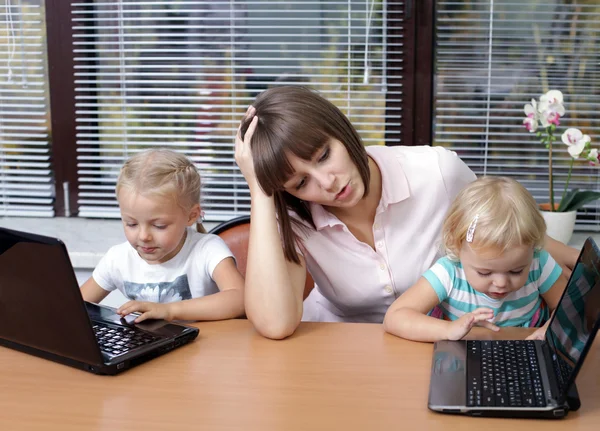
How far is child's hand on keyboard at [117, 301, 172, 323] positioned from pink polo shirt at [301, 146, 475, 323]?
1.12 ft

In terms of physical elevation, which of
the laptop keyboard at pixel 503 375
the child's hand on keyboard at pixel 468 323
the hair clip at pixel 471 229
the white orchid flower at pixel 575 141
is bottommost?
the laptop keyboard at pixel 503 375

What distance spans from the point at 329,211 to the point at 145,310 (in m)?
0.46

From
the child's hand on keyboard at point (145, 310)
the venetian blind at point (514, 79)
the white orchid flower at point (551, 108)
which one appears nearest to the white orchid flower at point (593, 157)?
the white orchid flower at point (551, 108)

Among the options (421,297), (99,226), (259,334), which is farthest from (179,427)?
(99,226)

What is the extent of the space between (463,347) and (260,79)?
183 centimetres

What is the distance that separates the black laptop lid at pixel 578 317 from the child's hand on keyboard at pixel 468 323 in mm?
104

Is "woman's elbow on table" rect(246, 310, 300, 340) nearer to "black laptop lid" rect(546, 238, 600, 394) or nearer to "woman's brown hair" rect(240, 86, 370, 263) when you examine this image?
"woman's brown hair" rect(240, 86, 370, 263)

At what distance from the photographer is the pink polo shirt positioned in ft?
5.39

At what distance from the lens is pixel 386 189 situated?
166cm

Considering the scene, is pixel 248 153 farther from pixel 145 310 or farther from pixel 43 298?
pixel 43 298

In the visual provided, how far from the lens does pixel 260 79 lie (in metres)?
2.88

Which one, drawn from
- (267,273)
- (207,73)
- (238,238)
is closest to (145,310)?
(267,273)

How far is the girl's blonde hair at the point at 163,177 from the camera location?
1619mm

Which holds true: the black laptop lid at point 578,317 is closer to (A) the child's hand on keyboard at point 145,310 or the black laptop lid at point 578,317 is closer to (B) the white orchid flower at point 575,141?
(A) the child's hand on keyboard at point 145,310
